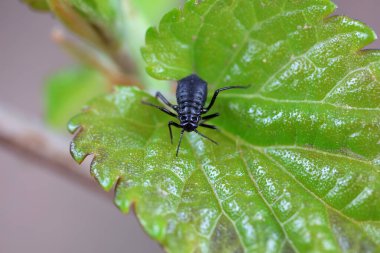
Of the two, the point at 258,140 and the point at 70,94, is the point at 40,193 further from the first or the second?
the point at 258,140

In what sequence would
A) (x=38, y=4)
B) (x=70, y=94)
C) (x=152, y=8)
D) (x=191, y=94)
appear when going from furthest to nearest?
(x=70, y=94) < (x=152, y=8) < (x=191, y=94) < (x=38, y=4)

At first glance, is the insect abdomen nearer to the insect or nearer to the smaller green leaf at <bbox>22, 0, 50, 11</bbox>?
the insect

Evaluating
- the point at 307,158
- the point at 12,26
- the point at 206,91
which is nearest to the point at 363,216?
the point at 307,158

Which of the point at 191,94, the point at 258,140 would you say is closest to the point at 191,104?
the point at 191,94

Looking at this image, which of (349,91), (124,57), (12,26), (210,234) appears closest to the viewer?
(210,234)

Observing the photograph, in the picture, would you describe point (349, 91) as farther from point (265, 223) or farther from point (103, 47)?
point (103, 47)

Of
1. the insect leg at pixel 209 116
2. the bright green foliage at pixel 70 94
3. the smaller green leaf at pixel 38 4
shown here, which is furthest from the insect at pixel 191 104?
the bright green foliage at pixel 70 94
